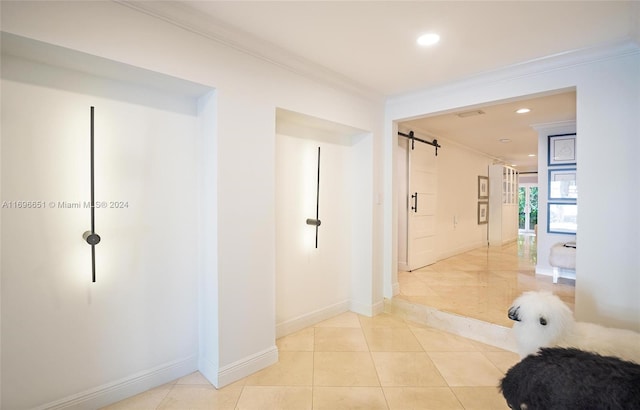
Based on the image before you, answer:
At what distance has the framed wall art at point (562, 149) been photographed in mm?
4410

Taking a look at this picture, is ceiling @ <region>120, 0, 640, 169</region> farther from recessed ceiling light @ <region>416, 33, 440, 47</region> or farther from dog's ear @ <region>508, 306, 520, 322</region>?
dog's ear @ <region>508, 306, 520, 322</region>

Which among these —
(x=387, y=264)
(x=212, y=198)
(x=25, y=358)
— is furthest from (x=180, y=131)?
(x=387, y=264)

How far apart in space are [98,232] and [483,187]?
761 cm

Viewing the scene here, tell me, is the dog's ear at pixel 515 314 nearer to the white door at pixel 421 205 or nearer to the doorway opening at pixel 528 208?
the white door at pixel 421 205

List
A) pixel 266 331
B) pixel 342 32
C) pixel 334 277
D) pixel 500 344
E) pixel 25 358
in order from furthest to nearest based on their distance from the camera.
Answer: pixel 334 277
pixel 500 344
pixel 266 331
pixel 342 32
pixel 25 358

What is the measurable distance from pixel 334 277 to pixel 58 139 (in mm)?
2706

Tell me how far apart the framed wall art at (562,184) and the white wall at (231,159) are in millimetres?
4227

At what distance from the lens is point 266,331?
239cm

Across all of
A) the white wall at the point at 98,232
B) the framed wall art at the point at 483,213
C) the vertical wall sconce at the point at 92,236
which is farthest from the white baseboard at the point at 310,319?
the framed wall art at the point at 483,213

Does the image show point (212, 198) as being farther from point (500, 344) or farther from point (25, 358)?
point (500, 344)

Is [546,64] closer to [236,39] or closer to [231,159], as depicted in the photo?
[236,39]

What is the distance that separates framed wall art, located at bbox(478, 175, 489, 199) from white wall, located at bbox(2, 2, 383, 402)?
5884 millimetres

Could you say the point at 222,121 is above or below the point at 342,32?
below

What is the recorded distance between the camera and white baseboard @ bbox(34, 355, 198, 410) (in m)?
1.80
